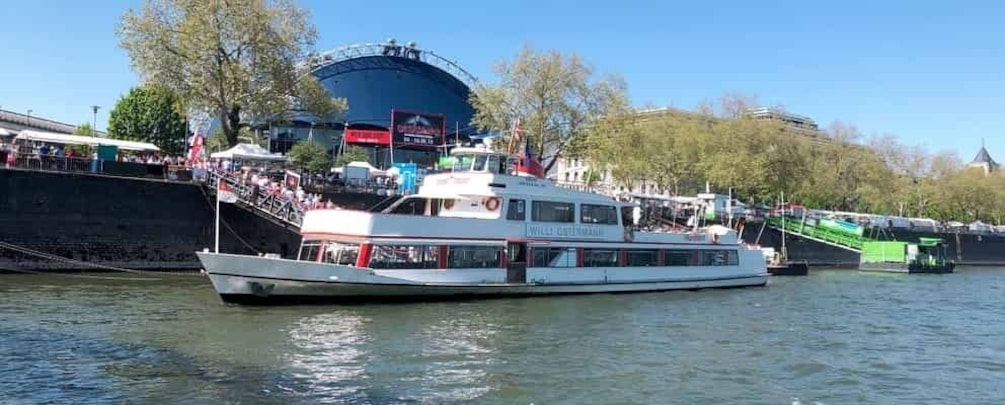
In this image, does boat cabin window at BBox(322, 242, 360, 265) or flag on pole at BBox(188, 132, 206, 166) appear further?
flag on pole at BBox(188, 132, 206, 166)

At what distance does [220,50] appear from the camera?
4906cm

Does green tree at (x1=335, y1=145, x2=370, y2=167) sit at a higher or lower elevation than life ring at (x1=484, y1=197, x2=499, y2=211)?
higher

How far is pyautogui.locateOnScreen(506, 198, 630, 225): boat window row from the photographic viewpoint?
32625mm

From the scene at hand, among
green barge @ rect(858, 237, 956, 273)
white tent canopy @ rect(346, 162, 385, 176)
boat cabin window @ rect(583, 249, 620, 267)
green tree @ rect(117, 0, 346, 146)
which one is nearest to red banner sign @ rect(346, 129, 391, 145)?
white tent canopy @ rect(346, 162, 385, 176)

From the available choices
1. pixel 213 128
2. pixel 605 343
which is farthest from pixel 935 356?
pixel 213 128

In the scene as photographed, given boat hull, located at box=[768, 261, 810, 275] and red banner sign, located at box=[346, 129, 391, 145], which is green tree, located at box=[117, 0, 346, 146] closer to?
boat hull, located at box=[768, 261, 810, 275]

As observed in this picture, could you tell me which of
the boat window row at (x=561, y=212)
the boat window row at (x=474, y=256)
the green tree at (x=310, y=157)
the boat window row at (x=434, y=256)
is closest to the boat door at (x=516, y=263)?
the boat window row at (x=474, y=256)

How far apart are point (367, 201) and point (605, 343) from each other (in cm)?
3039

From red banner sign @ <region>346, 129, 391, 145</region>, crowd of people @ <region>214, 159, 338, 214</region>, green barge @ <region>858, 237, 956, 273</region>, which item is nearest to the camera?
crowd of people @ <region>214, 159, 338, 214</region>

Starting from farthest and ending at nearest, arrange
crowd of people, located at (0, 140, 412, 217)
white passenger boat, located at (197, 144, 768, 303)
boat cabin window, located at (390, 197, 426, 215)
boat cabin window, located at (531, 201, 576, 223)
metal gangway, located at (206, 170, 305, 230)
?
1. boat cabin window, located at (390, 197, 426, 215)
2. metal gangway, located at (206, 170, 305, 230)
3. crowd of people, located at (0, 140, 412, 217)
4. boat cabin window, located at (531, 201, 576, 223)
5. white passenger boat, located at (197, 144, 768, 303)

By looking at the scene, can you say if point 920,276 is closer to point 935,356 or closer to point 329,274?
point 935,356

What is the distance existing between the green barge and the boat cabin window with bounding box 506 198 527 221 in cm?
4472

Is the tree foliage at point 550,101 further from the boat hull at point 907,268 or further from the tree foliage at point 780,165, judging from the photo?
the boat hull at point 907,268

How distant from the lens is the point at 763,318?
29594mm
